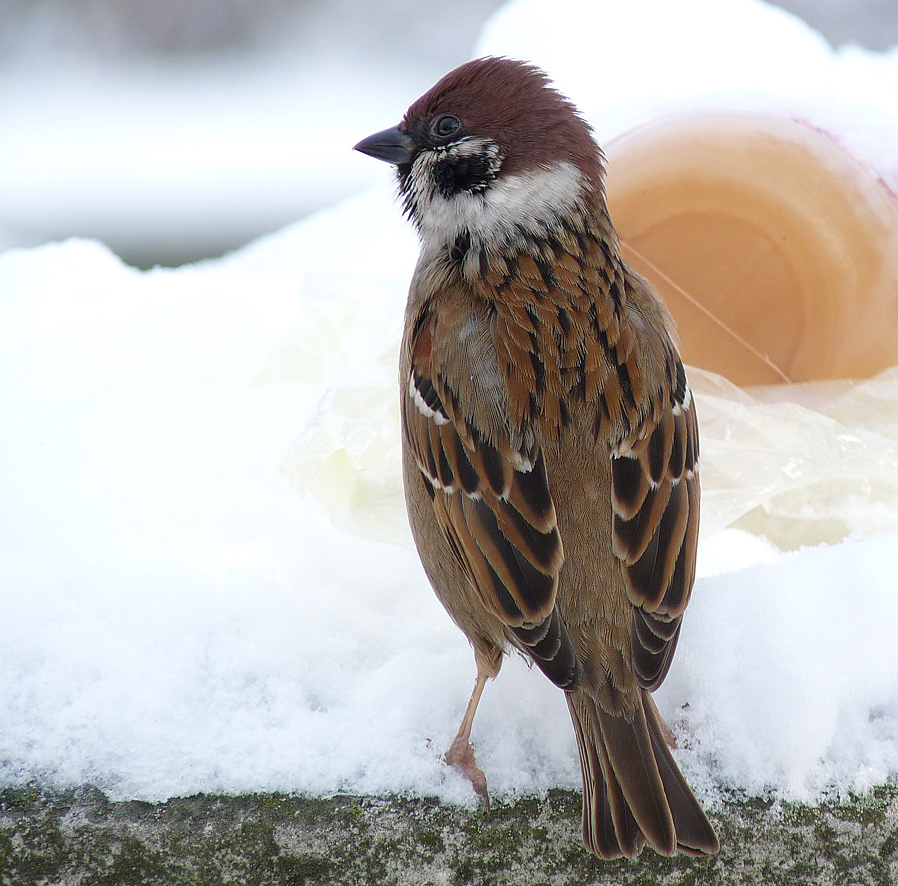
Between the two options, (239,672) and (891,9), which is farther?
(891,9)

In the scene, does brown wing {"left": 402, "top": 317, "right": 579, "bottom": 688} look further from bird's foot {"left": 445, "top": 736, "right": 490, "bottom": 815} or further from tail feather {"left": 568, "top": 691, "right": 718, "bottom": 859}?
bird's foot {"left": 445, "top": 736, "right": 490, "bottom": 815}

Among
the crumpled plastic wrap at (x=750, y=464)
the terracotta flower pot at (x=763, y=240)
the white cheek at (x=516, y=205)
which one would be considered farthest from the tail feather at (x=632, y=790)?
the terracotta flower pot at (x=763, y=240)

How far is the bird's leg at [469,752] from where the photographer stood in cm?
161

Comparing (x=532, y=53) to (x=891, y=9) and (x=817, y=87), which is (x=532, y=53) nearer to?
(x=817, y=87)

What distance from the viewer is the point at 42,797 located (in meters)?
1.56

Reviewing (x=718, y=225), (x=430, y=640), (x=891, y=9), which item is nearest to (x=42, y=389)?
(x=430, y=640)

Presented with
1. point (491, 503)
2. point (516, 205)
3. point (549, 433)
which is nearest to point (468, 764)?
point (491, 503)

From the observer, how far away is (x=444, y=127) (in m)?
1.90

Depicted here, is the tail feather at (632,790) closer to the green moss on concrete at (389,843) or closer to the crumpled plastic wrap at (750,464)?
the green moss on concrete at (389,843)

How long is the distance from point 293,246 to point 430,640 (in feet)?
8.42

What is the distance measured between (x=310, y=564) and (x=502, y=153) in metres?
1.03

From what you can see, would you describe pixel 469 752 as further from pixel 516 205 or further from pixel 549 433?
pixel 516 205

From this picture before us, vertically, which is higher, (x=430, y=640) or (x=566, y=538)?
(x=566, y=538)

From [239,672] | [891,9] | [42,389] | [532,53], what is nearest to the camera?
[239,672]
